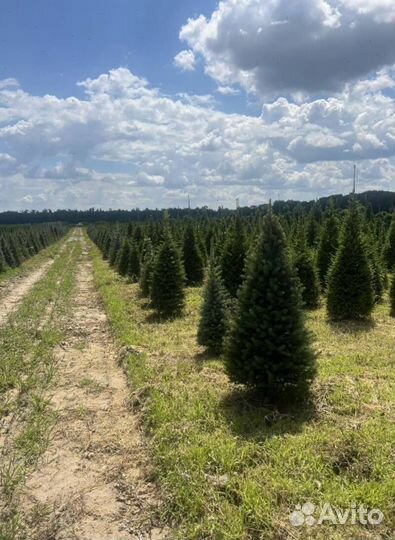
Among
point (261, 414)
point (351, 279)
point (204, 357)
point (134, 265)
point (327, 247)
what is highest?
point (327, 247)

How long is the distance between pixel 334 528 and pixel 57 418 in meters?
4.99

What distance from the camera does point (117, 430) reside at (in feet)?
23.1

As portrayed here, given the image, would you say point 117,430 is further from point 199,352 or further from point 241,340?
point 199,352

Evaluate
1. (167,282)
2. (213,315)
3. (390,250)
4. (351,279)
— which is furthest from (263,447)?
(390,250)

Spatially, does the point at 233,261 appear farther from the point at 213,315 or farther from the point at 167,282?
the point at 213,315

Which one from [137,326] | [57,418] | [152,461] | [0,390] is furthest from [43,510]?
A: [137,326]

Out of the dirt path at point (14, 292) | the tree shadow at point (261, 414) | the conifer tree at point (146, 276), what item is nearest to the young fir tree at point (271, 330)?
the tree shadow at point (261, 414)

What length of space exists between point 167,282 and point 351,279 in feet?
21.5

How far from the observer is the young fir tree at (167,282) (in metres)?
16.0

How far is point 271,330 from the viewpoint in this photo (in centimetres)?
697

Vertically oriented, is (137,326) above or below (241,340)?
below

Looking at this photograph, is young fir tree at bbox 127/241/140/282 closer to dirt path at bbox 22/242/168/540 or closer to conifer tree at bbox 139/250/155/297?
conifer tree at bbox 139/250/155/297

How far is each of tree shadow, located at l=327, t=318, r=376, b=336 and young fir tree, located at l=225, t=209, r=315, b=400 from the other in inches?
247

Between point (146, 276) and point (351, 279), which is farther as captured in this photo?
point (146, 276)
